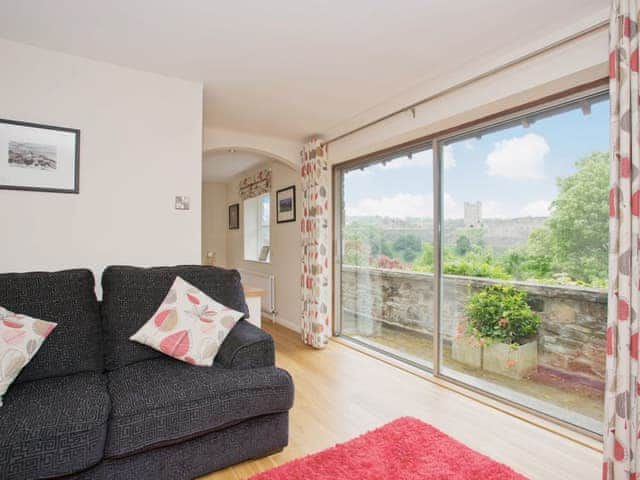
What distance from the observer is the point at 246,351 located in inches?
78.7

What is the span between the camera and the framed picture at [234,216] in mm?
6742

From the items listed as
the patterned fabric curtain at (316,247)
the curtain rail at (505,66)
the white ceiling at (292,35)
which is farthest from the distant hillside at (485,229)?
the white ceiling at (292,35)

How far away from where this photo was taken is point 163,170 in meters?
2.71

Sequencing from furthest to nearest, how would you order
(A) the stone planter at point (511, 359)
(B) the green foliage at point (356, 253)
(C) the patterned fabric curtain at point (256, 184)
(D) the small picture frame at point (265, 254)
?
(D) the small picture frame at point (265, 254) → (C) the patterned fabric curtain at point (256, 184) → (B) the green foliage at point (356, 253) → (A) the stone planter at point (511, 359)

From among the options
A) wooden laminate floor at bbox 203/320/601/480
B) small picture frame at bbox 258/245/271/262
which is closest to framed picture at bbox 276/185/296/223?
small picture frame at bbox 258/245/271/262

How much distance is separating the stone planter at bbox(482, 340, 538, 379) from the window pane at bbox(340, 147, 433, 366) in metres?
0.59

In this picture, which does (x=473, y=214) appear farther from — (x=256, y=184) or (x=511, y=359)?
(x=256, y=184)

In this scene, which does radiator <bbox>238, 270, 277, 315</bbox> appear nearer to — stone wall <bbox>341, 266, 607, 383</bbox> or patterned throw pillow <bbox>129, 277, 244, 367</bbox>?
stone wall <bbox>341, 266, 607, 383</bbox>

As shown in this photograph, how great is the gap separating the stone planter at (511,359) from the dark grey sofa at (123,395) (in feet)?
5.41

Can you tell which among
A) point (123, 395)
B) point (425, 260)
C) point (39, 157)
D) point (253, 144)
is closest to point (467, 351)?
point (425, 260)

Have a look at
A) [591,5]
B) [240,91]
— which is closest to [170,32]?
[240,91]

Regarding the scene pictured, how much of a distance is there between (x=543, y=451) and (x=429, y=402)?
749 mm

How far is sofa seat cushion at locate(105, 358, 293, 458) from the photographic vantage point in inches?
60.1

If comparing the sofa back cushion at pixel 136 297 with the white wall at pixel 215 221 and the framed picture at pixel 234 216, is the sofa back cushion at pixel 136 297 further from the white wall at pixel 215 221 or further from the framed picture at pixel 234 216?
the white wall at pixel 215 221
